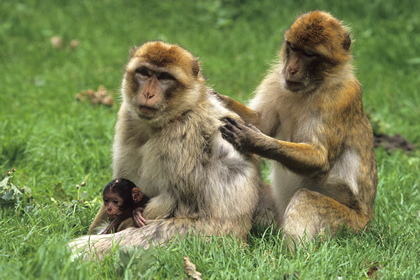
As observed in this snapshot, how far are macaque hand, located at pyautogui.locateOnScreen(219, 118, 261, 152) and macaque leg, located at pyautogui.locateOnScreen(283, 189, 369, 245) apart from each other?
529mm

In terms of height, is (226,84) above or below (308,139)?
below

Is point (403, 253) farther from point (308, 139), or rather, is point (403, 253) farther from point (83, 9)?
point (83, 9)

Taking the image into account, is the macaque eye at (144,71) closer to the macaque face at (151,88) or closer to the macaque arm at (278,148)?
the macaque face at (151,88)

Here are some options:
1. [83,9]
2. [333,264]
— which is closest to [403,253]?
[333,264]

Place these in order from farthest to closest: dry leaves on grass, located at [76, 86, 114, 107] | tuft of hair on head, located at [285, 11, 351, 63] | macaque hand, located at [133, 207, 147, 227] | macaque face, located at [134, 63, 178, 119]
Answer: dry leaves on grass, located at [76, 86, 114, 107] → tuft of hair on head, located at [285, 11, 351, 63] → macaque hand, located at [133, 207, 147, 227] → macaque face, located at [134, 63, 178, 119]

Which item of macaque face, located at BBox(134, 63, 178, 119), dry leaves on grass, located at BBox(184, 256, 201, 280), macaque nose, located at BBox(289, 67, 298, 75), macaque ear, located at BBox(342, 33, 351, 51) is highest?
macaque ear, located at BBox(342, 33, 351, 51)

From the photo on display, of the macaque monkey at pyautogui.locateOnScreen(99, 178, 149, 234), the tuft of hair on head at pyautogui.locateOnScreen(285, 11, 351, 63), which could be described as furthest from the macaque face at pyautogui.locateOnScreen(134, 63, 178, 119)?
the tuft of hair on head at pyautogui.locateOnScreen(285, 11, 351, 63)

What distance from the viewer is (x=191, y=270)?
12.7 feet

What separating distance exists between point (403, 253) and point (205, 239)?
1.35m

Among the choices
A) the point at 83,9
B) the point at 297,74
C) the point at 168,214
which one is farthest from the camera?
the point at 83,9

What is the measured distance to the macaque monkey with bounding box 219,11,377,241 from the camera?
4609 mm

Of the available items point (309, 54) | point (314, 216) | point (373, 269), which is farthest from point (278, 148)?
point (373, 269)

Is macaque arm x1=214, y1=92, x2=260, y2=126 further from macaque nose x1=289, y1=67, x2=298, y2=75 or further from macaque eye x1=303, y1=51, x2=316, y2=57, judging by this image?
macaque eye x1=303, y1=51, x2=316, y2=57

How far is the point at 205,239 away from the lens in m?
4.28
